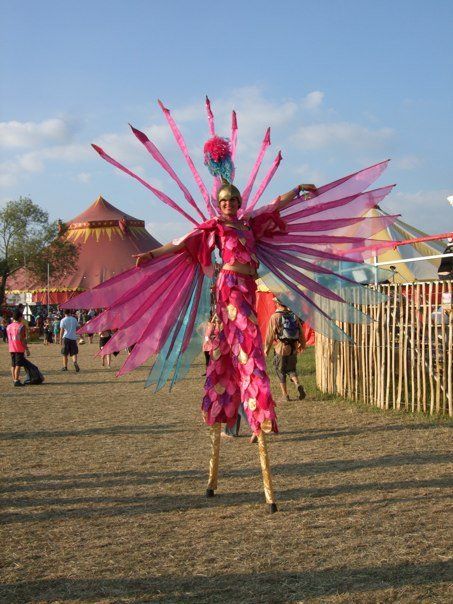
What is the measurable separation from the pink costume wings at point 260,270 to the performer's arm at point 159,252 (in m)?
0.11

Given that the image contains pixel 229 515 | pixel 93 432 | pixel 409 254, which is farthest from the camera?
pixel 409 254

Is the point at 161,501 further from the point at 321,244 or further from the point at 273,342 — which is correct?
the point at 273,342

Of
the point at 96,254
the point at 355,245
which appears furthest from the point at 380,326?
the point at 96,254

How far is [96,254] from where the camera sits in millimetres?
57219

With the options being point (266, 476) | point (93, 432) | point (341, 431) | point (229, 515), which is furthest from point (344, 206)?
point (93, 432)

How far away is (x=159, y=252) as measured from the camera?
198 inches

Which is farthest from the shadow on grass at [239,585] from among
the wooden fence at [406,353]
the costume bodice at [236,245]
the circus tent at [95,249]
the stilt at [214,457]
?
the circus tent at [95,249]

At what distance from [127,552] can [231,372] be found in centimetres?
160

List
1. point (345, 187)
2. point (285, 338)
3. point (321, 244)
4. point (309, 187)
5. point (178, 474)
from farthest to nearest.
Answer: point (285, 338) → point (178, 474) → point (321, 244) → point (345, 187) → point (309, 187)

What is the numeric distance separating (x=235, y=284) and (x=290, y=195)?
87 centimetres

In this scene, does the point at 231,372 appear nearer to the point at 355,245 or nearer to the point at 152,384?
the point at 152,384

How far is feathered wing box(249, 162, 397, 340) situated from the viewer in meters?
5.56

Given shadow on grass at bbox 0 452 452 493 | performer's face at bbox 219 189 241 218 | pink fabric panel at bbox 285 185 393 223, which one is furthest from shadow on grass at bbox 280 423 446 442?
performer's face at bbox 219 189 241 218

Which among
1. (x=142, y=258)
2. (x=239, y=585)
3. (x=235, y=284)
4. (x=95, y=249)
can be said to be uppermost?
(x=95, y=249)
